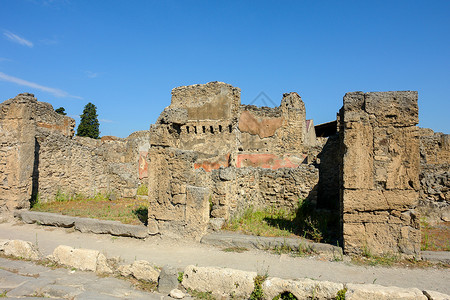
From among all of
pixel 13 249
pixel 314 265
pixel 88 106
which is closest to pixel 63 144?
pixel 13 249

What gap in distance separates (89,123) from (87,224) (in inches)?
1093

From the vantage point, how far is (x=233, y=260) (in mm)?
4910

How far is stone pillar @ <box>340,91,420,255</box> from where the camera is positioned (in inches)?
195

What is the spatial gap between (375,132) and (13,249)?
270 inches

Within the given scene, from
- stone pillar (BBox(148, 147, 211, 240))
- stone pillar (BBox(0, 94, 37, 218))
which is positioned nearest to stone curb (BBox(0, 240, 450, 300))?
stone pillar (BBox(148, 147, 211, 240))

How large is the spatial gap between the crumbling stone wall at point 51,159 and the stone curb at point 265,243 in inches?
236

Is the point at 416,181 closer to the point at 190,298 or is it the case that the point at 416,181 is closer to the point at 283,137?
the point at 190,298

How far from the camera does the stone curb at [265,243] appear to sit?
5.12 m

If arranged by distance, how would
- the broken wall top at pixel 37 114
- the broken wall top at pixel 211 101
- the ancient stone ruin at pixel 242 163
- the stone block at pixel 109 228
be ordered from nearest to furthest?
the ancient stone ruin at pixel 242 163, the stone block at pixel 109 228, the broken wall top at pixel 37 114, the broken wall top at pixel 211 101

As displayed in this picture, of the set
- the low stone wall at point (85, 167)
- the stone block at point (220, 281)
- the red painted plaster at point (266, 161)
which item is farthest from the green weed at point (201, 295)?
the red painted plaster at point (266, 161)

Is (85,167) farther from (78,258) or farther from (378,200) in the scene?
(378,200)

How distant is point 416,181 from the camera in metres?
4.95

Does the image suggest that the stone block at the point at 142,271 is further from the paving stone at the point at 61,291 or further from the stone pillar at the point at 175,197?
the stone pillar at the point at 175,197

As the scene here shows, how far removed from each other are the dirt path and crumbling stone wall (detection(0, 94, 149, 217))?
1.79m
